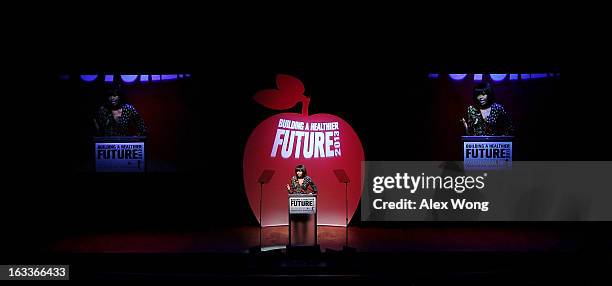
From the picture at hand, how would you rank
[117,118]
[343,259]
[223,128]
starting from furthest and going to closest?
[223,128], [117,118], [343,259]

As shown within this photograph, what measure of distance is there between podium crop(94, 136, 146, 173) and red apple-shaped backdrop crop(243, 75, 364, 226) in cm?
188

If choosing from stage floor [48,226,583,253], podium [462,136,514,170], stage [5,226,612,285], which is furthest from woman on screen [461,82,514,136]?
stage [5,226,612,285]

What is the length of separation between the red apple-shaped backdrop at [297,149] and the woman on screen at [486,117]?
2.05 m

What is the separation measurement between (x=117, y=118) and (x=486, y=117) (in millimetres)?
6396

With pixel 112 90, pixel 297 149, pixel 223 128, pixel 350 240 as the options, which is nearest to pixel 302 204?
pixel 350 240

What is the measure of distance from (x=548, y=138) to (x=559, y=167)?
1.80 ft

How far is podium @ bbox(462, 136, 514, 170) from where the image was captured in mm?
8547

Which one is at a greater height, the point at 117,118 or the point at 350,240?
the point at 117,118

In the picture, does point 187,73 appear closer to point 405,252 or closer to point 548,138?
point 405,252

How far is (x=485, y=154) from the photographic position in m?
8.58

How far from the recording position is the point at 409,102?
8.61 m

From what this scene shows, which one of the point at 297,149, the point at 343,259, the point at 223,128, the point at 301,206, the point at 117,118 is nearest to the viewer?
the point at 343,259

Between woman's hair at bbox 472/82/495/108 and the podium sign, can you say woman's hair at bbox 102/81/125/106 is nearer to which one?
the podium sign

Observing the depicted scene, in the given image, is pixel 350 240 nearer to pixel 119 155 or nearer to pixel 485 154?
pixel 485 154
